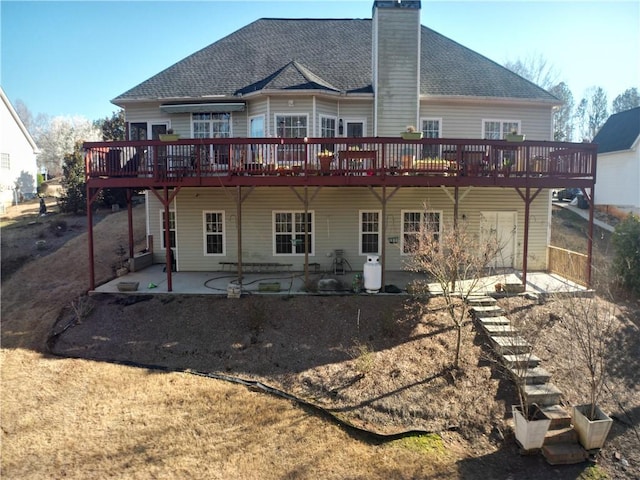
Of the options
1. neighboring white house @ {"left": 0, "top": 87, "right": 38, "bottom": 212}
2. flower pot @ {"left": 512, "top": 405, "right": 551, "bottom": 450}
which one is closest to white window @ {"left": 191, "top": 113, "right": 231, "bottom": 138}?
flower pot @ {"left": 512, "top": 405, "right": 551, "bottom": 450}

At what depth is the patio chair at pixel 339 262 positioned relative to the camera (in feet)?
49.6

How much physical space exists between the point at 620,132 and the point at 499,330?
80.7 feet

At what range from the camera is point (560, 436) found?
7.21 m

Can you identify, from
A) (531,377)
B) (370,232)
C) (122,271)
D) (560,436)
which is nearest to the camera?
(560,436)

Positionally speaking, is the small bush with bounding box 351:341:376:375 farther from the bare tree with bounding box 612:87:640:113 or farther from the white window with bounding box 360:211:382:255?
the bare tree with bounding box 612:87:640:113

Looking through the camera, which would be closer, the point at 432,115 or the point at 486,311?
the point at 486,311

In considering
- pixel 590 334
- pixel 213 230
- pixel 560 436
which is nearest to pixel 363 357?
pixel 560 436

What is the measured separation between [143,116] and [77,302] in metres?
7.53

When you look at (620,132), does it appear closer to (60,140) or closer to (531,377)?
(531,377)

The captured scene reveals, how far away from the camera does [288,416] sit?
303 inches

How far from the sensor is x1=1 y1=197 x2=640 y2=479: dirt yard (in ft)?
21.6

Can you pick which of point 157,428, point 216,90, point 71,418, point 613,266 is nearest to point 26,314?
point 71,418

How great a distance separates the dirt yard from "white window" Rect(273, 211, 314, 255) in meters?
4.04

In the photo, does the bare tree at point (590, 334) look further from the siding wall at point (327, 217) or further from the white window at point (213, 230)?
the white window at point (213, 230)
